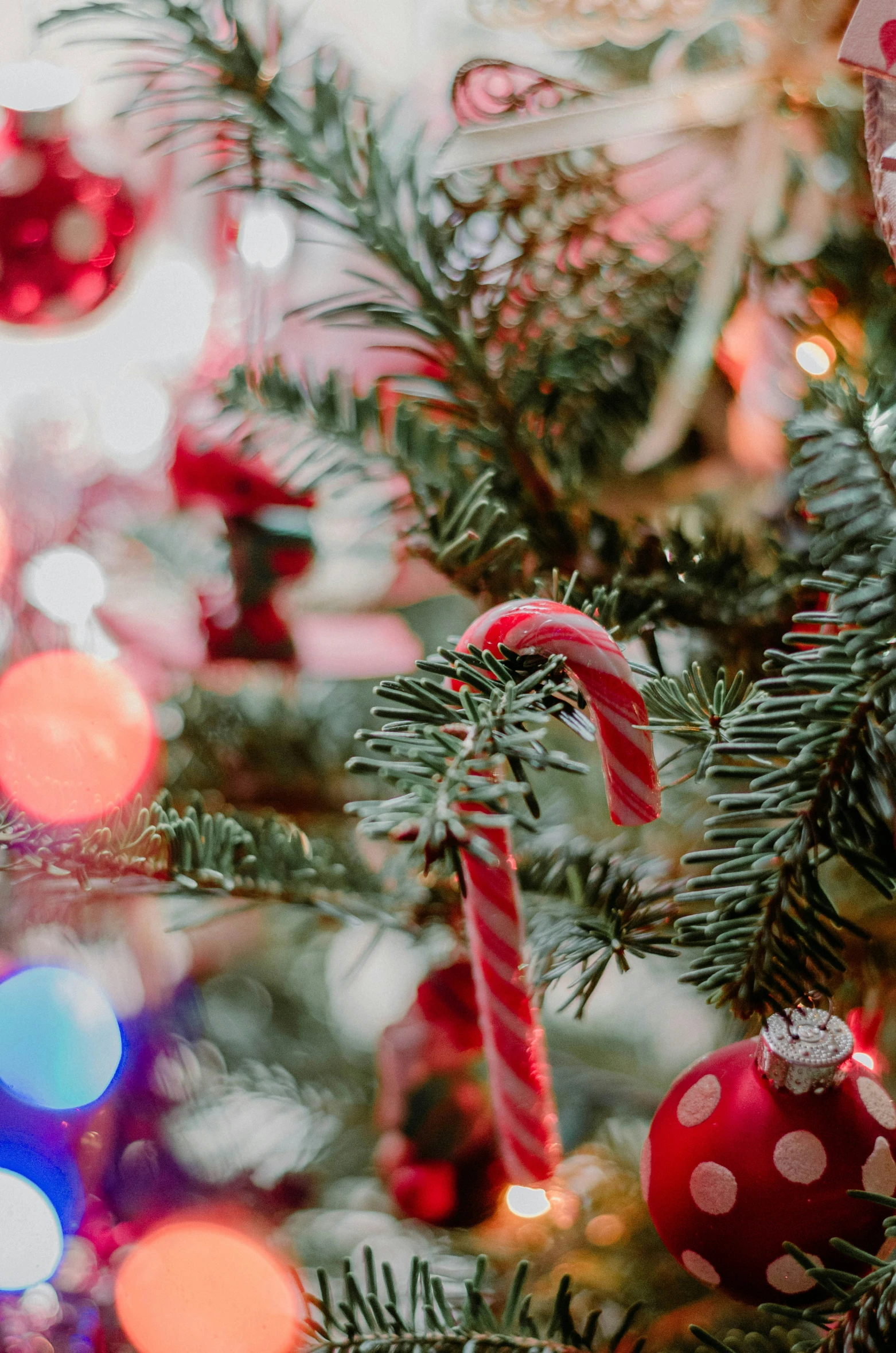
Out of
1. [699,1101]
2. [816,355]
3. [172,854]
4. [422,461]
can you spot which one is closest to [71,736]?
[172,854]

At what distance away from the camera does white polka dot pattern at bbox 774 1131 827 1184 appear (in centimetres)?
31

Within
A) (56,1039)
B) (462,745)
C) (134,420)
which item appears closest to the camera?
(462,745)

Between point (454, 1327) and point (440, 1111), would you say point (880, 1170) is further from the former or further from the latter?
point (440, 1111)

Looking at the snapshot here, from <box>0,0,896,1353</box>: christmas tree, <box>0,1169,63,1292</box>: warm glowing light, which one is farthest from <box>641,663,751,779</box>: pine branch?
<box>0,1169,63,1292</box>: warm glowing light

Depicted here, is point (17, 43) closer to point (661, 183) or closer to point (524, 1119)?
point (661, 183)

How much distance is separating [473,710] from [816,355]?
13.8 inches

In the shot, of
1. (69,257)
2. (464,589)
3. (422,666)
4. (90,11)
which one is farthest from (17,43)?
(422,666)

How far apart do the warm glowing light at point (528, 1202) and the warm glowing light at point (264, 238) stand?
0.62 metres

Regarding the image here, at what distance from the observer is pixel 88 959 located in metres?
0.61

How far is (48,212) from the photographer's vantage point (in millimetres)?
605

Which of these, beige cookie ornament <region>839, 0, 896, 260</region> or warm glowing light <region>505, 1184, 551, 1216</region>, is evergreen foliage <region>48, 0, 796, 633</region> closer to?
beige cookie ornament <region>839, 0, 896, 260</region>

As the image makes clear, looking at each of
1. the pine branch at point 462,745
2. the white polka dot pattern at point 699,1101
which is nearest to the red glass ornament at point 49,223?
the pine branch at point 462,745

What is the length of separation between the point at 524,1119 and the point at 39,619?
0.41 metres

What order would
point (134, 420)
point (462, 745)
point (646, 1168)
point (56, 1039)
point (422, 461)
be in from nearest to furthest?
point (462, 745) → point (646, 1168) → point (422, 461) → point (56, 1039) → point (134, 420)
